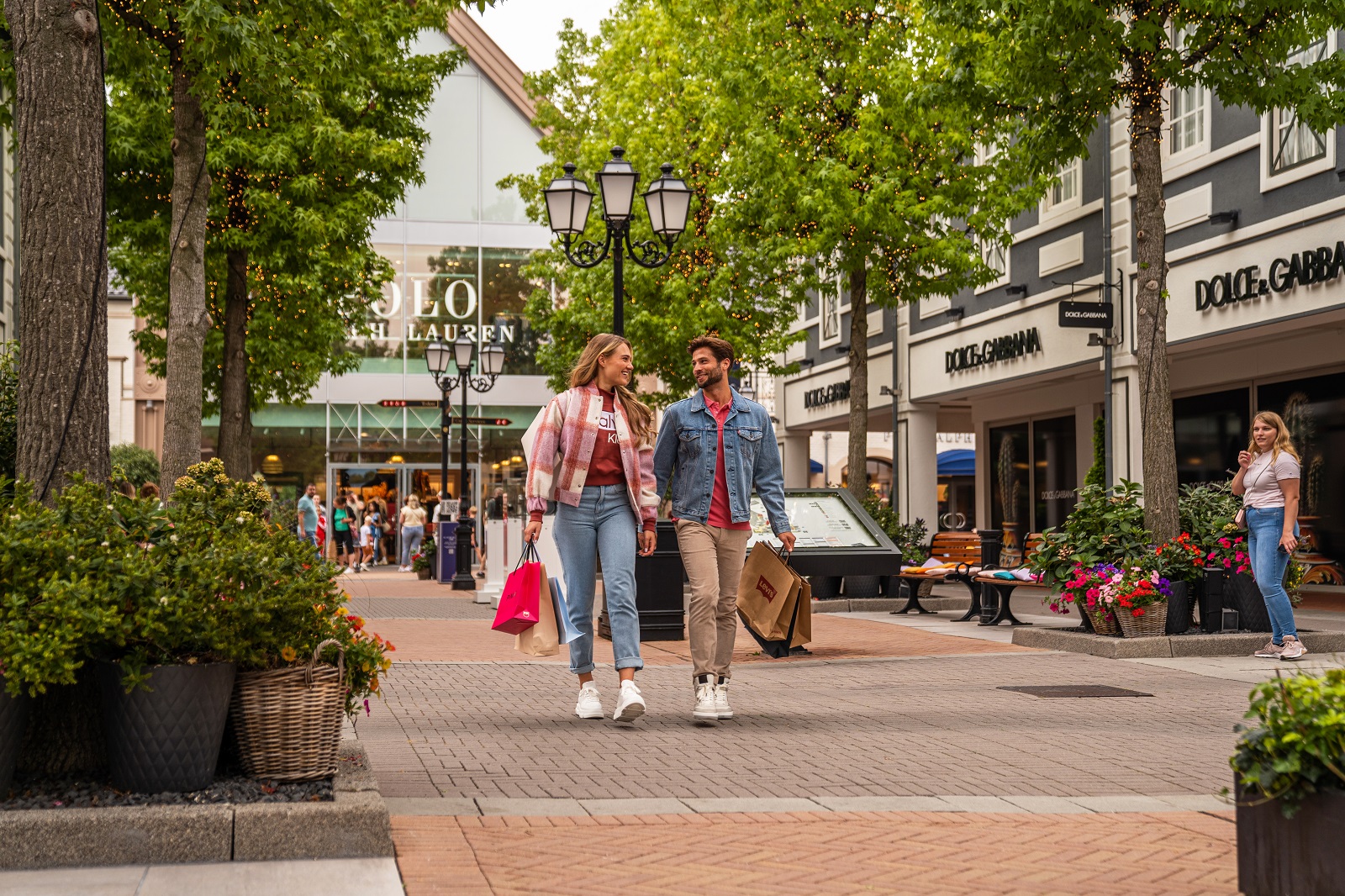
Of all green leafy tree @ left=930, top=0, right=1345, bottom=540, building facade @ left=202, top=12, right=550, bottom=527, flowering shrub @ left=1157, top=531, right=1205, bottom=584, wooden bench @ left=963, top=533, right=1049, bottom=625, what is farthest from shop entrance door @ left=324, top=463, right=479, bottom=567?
flowering shrub @ left=1157, top=531, right=1205, bottom=584

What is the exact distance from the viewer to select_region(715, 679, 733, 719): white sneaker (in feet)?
25.2

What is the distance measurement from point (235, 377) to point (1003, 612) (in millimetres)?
10212

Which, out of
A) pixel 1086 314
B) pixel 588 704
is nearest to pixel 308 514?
pixel 1086 314

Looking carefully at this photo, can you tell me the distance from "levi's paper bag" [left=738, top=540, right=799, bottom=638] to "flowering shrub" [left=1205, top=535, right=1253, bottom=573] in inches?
179

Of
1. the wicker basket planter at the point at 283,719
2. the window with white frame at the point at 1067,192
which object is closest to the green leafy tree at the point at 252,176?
the wicker basket planter at the point at 283,719

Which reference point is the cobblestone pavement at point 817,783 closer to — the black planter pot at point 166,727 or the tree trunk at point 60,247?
the black planter pot at point 166,727

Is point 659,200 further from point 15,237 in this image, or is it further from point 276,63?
point 15,237

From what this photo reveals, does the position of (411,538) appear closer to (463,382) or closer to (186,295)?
(463,382)

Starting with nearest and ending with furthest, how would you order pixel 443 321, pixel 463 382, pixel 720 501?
pixel 720 501 → pixel 463 382 → pixel 443 321

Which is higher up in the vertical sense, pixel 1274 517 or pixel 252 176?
pixel 252 176

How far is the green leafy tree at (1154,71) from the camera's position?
40.8 ft

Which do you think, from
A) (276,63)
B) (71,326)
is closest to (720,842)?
(71,326)

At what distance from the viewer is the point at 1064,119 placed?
45.9 feet

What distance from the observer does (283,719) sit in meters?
4.93
